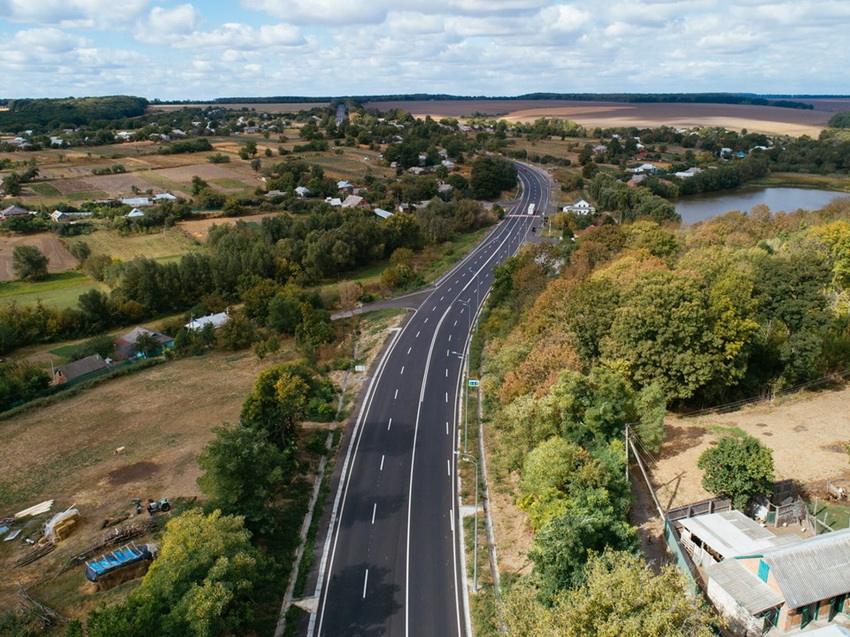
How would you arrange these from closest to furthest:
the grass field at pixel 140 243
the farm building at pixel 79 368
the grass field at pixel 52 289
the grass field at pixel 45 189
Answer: the farm building at pixel 79 368, the grass field at pixel 52 289, the grass field at pixel 140 243, the grass field at pixel 45 189

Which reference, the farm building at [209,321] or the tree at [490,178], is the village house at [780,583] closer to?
the farm building at [209,321]

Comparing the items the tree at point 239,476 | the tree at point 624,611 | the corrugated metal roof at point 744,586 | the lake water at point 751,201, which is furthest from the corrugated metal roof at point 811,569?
the lake water at point 751,201

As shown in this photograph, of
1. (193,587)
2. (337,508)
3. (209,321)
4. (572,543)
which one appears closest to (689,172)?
(209,321)

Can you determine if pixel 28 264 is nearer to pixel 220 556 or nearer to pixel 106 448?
pixel 106 448

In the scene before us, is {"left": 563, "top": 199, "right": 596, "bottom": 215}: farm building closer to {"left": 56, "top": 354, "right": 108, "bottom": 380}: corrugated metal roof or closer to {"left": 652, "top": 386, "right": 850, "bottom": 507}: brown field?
{"left": 652, "top": 386, "right": 850, "bottom": 507}: brown field

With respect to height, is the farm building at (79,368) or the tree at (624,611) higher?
the tree at (624,611)

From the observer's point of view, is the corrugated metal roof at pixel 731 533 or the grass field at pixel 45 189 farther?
the grass field at pixel 45 189
